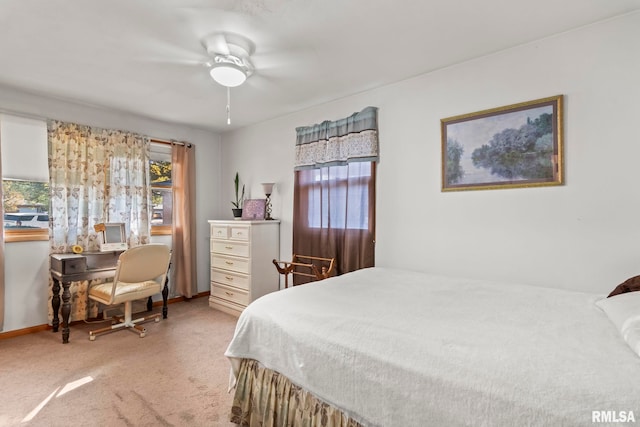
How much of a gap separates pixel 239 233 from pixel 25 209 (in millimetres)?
2165

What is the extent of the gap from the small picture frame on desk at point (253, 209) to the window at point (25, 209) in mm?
2130

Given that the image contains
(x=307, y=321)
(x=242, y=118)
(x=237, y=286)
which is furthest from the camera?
(x=242, y=118)

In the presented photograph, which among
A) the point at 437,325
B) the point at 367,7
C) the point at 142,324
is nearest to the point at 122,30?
the point at 367,7

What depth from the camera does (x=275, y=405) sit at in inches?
61.2


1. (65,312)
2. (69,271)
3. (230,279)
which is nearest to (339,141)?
(230,279)

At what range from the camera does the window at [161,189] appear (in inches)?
164

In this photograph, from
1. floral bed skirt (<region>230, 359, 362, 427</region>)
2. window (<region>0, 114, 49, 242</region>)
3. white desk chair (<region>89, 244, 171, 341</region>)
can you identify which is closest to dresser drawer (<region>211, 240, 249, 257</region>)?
white desk chair (<region>89, 244, 171, 341</region>)

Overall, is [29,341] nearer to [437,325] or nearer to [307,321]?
[307,321]

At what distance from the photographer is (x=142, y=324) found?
3432 millimetres

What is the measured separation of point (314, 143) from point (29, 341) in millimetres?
3477

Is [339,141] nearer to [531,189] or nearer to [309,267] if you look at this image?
[309,267]

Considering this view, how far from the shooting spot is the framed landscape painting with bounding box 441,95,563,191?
2137mm

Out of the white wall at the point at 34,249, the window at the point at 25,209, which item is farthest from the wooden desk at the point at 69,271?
the window at the point at 25,209

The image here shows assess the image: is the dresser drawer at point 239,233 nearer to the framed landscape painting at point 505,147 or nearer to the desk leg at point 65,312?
Answer: the desk leg at point 65,312
